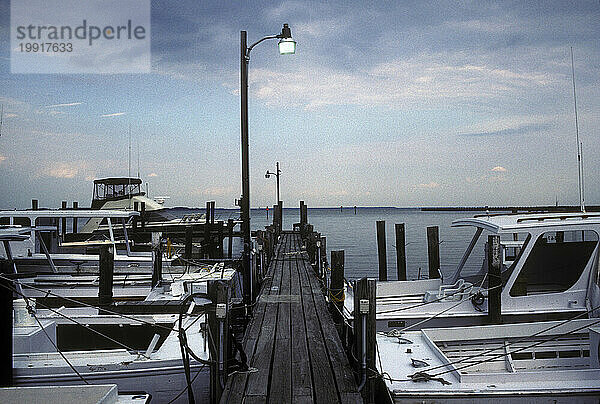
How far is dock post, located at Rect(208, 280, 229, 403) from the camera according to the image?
17.1 feet

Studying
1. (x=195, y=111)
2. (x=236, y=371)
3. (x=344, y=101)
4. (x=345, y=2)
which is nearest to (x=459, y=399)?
(x=236, y=371)

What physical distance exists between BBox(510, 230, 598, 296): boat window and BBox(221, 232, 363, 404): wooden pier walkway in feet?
12.9

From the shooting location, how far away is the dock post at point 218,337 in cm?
521

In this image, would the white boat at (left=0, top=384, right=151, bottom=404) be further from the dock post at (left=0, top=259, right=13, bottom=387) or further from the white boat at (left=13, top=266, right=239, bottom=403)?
the dock post at (left=0, top=259, right=13, bottom=387)

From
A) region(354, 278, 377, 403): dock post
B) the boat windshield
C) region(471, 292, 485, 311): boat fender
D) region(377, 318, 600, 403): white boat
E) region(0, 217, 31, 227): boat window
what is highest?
the boat windshield

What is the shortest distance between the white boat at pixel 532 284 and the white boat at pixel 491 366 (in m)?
0.71

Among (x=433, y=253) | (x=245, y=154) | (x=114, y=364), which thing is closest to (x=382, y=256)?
(x=433, y=253)

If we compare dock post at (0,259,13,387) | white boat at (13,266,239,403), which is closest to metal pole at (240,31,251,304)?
white boat at (13,266,239,403)

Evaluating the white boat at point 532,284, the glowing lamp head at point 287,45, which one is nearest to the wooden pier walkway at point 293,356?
the white boat at point 532,284

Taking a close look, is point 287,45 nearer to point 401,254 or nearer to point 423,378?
point 423,378

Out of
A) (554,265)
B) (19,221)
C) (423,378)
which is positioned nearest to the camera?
(423,378)

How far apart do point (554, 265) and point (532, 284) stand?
0.73 m

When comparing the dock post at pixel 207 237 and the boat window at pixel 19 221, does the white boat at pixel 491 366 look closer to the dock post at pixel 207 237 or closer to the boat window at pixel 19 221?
the boat window at pixel 19 221

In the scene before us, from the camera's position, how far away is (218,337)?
17.6 ft
